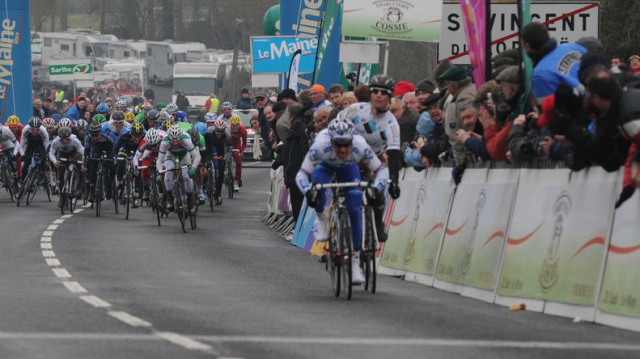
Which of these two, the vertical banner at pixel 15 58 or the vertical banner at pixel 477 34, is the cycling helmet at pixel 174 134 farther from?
the vertical banner at pixel 15 58

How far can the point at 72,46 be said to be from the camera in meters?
85.9

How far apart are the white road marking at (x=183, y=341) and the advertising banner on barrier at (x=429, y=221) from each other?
5.52 meters

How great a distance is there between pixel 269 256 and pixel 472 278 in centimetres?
595

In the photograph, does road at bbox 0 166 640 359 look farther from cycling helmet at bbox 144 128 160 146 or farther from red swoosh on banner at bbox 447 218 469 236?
cycling helmet at bbox 144 128 160 146

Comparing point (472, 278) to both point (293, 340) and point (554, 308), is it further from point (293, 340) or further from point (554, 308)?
point (293, 340)

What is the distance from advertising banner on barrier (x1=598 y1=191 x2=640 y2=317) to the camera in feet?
36.6

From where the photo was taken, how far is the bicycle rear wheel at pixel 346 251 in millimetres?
13906

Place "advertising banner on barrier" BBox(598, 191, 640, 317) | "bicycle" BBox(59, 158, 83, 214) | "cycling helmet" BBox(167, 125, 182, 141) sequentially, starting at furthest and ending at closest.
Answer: "bicycle" BBox(59, 158, 83, 214)
"cycling helmet" BBox(167, 125, 182, 141)
"advertising banner on barrier" BBox(598, 191, 640, 317)

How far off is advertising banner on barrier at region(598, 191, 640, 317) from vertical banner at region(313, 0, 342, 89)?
19.3 meters

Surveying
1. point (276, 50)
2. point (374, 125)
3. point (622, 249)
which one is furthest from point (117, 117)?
point (622, 249)

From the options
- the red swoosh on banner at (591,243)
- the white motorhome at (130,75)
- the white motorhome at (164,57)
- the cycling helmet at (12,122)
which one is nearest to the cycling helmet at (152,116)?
the cycling helmet at (12,122)

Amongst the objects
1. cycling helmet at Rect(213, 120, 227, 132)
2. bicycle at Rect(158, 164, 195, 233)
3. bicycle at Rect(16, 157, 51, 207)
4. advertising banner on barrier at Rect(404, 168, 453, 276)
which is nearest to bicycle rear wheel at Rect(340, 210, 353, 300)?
advertising banner on barrier at Rect(404, 168, 453, 276)

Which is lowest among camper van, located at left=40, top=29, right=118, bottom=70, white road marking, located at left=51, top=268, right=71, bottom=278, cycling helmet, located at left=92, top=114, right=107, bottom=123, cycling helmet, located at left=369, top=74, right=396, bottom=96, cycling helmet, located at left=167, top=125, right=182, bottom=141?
camper van, located at left=40, top=29, right=118, bottom=70

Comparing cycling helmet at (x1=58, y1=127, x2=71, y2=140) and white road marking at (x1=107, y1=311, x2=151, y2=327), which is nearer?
white road marking at (x1=107, y1=311, x2=151, y2=327)
